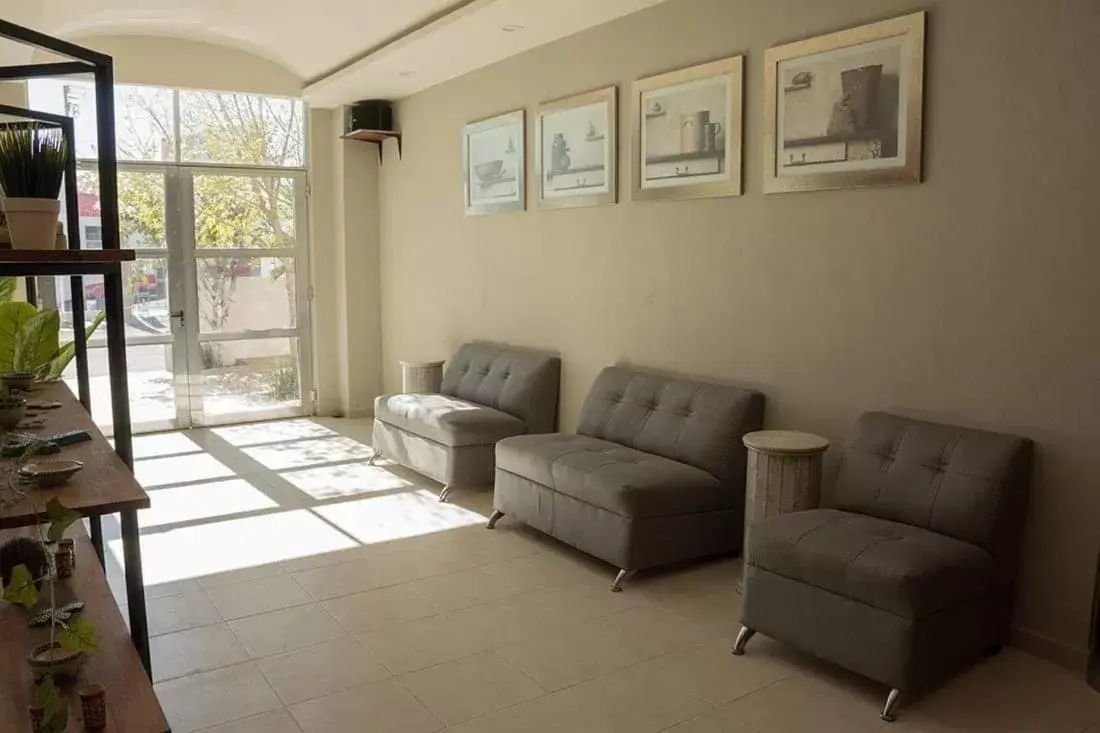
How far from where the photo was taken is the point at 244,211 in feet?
24.4

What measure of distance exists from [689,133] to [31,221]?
3212 millimetres

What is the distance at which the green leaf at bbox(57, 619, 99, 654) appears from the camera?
161 centimetres

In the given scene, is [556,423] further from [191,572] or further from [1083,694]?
[1083,694]

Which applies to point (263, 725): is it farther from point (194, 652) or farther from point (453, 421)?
point (453, 421)

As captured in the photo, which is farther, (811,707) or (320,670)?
(320,670)

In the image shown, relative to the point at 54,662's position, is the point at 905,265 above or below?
above

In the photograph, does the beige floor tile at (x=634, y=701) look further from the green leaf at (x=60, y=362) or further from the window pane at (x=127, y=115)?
the window pane at (x=127, y=115)

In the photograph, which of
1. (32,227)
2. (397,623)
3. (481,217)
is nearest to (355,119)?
(481,217)

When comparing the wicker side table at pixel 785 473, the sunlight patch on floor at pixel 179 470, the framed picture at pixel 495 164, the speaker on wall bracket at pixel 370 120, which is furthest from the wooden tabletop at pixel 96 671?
the speaker on wall bracket at pixel 370 120

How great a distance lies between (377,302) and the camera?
25.6 ft

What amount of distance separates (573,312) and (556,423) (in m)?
0.72

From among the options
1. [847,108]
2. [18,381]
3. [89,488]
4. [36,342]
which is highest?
[847,108]

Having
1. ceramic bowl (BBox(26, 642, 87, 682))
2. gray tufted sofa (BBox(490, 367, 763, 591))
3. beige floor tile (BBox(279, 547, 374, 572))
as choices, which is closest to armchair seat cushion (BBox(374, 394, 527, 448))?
gray tufted sofa (BBox(490, 367, 763, 591))

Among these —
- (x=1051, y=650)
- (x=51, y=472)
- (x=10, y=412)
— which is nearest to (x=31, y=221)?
(x=51, y=472)
